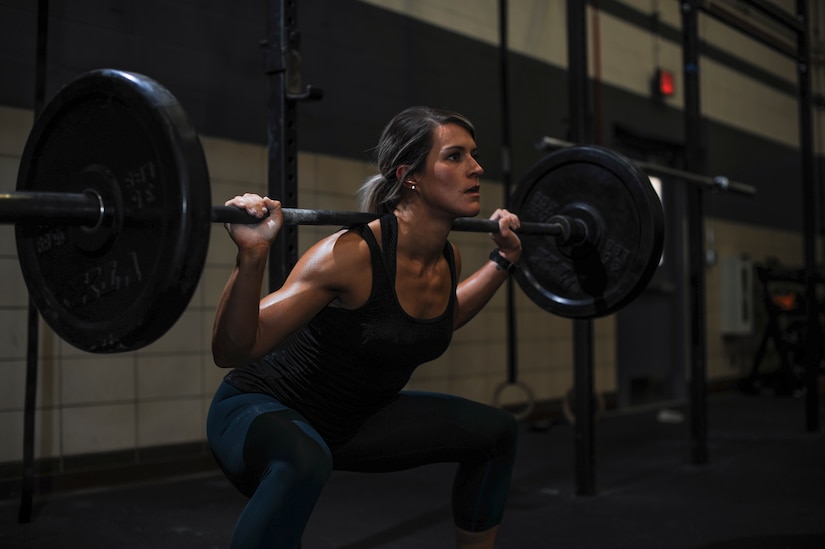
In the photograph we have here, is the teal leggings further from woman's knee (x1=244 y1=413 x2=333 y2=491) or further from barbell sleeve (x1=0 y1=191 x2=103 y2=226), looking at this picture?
barbell sleeve (x1=0 y1=191 x2=103 y2=226)

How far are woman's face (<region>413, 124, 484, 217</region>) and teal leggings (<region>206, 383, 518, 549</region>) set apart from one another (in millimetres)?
454

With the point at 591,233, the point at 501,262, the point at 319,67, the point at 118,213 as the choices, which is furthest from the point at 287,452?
the point at 319,67

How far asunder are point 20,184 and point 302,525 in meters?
0.79

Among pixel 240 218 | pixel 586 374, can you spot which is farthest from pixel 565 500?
pixel 240 218

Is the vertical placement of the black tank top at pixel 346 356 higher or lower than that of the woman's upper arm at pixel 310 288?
lower

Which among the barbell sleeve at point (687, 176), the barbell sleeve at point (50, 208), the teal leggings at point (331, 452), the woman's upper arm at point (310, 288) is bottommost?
the teal leggings at point (331, 452)

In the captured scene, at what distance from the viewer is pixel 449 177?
1.80m

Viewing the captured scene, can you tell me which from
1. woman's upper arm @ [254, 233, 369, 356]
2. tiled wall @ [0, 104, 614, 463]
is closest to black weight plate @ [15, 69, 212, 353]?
woman's upper arm @ [254, 233, 369, 356]

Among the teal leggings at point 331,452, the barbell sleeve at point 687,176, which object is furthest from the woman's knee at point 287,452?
the barbell sleeve at point 687,176

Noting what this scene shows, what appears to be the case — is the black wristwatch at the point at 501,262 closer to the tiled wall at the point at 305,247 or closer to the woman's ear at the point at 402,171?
the woman's ear at the point at 402,171

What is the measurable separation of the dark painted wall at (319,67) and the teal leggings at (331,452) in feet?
5.54

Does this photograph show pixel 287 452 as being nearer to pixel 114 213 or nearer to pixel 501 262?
pixel 114 213

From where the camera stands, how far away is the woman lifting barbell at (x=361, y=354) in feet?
4.92

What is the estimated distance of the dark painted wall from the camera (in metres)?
3.32
